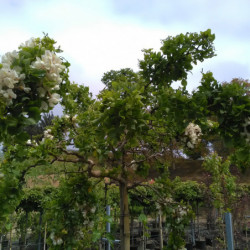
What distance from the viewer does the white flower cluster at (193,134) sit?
76.2 inches

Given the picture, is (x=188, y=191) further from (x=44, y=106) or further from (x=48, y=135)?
(x=44, y=106)

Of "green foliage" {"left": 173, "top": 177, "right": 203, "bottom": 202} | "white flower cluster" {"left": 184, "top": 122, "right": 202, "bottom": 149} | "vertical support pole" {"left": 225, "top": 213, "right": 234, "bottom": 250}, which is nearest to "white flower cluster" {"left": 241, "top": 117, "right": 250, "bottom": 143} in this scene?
"white flower cluster" {"left": 184, "top": 122, "right": 202, "bottom": 149}

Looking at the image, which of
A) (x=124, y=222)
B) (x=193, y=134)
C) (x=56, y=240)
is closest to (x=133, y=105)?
(x=193, y=134)

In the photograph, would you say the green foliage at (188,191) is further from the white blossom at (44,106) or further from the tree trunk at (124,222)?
the white blossom at (44,106)

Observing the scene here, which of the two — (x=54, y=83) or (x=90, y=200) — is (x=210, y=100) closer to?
(x=54, y=83)

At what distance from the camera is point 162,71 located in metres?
2.21

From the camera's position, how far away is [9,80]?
1.02 metres

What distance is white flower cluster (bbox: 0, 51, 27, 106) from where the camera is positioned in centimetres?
103

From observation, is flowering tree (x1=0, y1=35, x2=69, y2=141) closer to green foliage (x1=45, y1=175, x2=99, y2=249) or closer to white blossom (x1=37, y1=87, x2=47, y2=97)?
white blossom (x1=37, y1=87, x2=47, y2=97)

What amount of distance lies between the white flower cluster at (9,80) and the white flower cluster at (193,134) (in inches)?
49.6

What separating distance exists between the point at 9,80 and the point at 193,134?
1.34m

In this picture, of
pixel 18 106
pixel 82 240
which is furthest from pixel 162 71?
pixel 82 240

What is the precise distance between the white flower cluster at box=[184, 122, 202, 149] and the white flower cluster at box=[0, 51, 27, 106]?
126 centimetres

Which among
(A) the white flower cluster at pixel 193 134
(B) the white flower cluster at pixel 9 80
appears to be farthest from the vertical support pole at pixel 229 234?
(B) the white flower cluster at pixel 9 80
